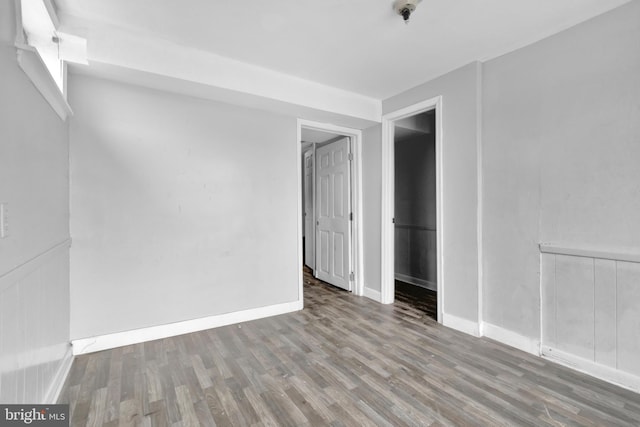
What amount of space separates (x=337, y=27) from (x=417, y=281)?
12.1 feet

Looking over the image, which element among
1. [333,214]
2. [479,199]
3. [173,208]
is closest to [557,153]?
[479,199]

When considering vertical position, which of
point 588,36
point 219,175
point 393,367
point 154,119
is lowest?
point 393,367

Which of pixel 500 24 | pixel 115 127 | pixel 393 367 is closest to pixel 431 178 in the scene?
pixel 500 24

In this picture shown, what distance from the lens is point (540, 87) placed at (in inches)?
91.4

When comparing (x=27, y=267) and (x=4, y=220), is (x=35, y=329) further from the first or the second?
(x=4, y=220)

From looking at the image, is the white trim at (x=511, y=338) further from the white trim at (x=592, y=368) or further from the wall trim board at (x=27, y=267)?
the wall trim board at (x=27, y=267)

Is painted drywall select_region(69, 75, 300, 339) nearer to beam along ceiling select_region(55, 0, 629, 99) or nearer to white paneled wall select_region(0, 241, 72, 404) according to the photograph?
white paneled wall select_region(0, 241, 72, 404)

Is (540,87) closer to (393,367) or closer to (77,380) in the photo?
(393,367)

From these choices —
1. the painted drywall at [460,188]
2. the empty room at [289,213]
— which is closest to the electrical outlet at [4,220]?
the empty room at [289,213]

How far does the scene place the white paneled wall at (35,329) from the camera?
3.84 feet

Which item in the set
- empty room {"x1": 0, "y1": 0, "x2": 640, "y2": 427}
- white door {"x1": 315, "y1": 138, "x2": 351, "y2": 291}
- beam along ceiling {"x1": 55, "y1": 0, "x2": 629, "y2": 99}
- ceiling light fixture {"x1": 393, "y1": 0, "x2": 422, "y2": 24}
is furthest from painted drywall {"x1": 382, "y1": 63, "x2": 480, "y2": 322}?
white door {"x1": 315, "y1": 138, "x2": 351, "y2": 291}

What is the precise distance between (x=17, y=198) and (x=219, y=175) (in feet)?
5.67

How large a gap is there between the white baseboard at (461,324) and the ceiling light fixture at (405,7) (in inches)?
99.5

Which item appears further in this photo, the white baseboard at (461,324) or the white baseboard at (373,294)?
the white baseboard at (373,294)
